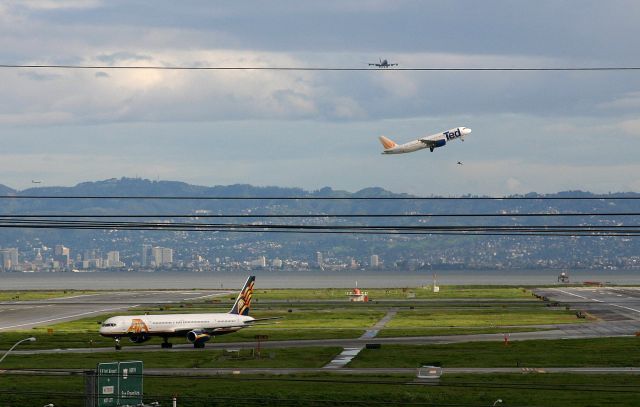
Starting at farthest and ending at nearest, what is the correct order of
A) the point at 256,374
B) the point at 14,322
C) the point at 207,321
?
the point at 14,322 < the point at 207,321 < the point at 256,374

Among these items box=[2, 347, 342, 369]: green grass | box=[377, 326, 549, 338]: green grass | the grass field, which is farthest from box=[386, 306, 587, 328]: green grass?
box=[2, 347, 342, 369]: green grass

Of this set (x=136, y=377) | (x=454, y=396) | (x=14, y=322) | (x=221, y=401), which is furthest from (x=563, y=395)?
(x=14, y=322)

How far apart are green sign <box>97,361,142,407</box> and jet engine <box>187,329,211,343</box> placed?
41.9 metres

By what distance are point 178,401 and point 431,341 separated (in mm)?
50234

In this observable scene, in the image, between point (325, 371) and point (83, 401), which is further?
point (325, 371)

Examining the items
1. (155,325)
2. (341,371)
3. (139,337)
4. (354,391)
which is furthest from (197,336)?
(354,391)

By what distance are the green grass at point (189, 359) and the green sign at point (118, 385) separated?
24326 millimetres

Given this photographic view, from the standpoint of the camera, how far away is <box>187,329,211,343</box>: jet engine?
4673 inches

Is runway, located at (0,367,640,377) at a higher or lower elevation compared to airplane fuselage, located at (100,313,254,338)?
lower

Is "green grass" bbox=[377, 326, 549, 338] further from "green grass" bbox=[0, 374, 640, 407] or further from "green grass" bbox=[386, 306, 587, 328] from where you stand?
"green grass" bbox=[0, 374, 640, 407]

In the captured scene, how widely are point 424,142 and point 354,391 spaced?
26806mm

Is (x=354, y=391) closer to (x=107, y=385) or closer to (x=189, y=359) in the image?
(x=107, y=385)

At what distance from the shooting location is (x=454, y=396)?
80688 millimetres

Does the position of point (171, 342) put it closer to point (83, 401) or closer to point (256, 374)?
point (256, 374)
